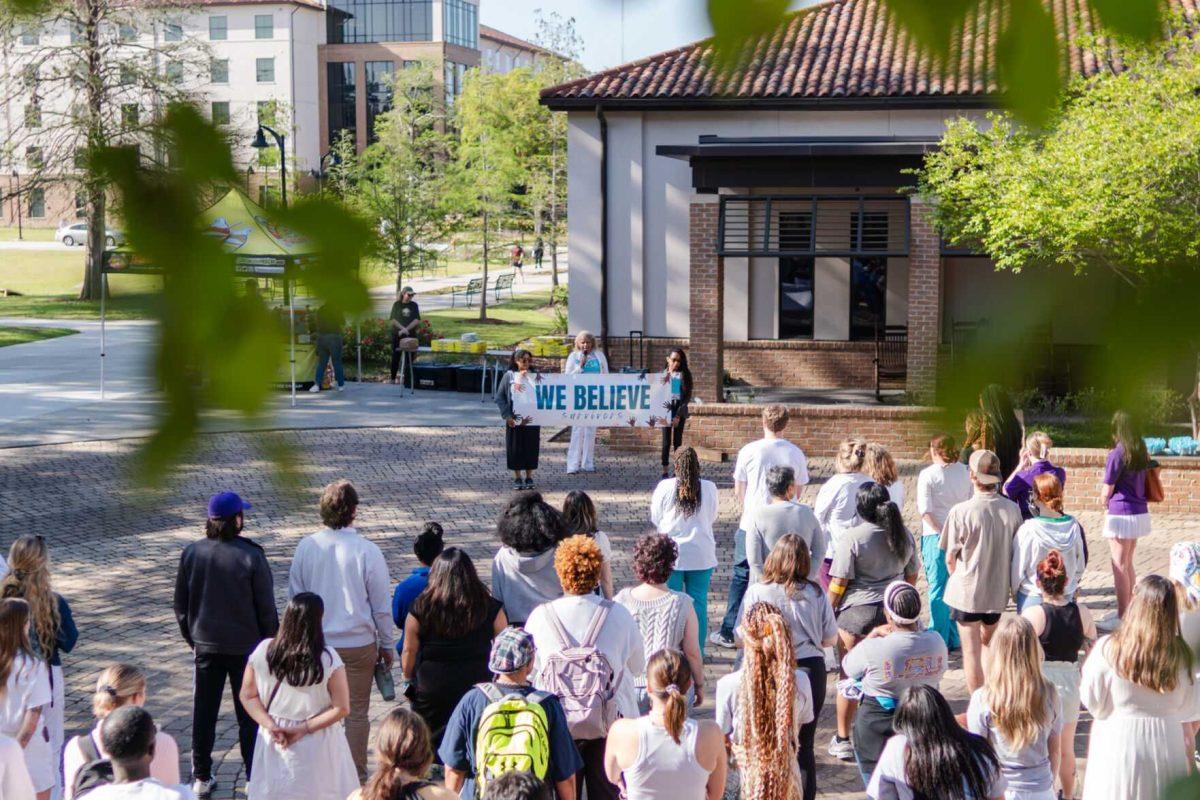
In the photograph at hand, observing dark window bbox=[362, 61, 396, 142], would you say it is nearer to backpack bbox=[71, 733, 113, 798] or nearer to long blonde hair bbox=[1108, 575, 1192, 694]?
backpack bbox=[71, 733, 113, 798]

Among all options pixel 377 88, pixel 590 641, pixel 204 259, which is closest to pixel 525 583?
pixel 590 641

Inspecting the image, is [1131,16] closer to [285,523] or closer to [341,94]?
[341,94]

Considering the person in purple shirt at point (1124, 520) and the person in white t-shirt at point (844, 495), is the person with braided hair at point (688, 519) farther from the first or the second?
the person in purple shirt at point (1124, 520)

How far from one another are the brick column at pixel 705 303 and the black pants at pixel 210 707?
12.0 m

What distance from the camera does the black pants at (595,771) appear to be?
5352mm

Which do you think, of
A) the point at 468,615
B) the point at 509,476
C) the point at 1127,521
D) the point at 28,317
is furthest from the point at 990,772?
the point at 509,476

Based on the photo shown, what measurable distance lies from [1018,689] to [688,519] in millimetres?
2956

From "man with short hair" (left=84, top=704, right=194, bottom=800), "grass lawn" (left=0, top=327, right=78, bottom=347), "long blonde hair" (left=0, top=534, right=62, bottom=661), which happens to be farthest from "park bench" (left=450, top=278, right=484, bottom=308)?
"long blonde hair" (left=0, top=534, right=62, bottom=661)

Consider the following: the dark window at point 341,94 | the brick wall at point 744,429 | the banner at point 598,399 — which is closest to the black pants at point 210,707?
the dark window at point 341,94

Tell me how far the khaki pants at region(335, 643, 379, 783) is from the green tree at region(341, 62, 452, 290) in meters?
4.49

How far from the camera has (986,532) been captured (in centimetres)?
737

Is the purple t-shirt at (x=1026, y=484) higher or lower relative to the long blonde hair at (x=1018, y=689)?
higher

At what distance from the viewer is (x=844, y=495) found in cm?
787

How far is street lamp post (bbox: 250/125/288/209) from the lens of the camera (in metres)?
1.53
